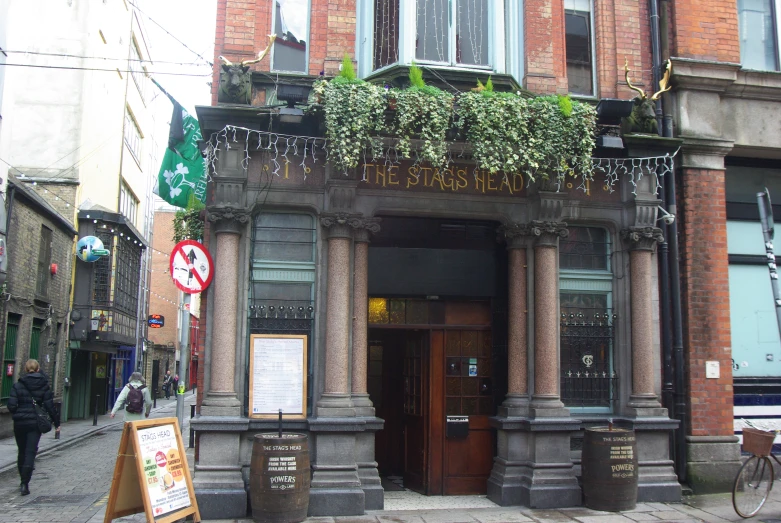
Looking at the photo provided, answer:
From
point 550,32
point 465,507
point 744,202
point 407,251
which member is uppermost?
point 550,32

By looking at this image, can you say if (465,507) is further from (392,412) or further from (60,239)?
(60,239)

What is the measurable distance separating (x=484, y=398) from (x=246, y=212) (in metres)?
4.47

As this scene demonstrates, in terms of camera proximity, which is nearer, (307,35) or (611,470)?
(611,470)

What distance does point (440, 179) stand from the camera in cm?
1024

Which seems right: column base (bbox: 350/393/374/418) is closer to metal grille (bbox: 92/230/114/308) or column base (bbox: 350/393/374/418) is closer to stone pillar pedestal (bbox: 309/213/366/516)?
stone pillar pedestal (bbox: 309/213/366/516)

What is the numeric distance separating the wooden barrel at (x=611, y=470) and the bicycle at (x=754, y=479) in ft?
4.05

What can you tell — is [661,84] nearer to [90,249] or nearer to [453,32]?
[453,32]

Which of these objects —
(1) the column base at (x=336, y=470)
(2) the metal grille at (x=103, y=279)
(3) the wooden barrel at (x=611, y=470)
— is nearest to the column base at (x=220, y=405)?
(1) the column base at (x=336, y=470)

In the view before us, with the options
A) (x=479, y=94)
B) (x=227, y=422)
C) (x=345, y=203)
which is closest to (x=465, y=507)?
(x=227, y=422)

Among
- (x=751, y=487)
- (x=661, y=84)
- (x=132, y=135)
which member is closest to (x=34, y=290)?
(x=132, y=135)

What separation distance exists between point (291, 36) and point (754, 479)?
8.71 m

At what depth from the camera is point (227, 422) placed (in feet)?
29.5

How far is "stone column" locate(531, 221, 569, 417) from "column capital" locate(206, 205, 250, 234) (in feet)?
13.4

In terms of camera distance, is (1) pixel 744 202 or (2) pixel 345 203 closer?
(2) pixel 345 203
